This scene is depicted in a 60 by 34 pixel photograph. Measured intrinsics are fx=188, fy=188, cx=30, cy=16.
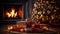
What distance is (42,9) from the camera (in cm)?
777

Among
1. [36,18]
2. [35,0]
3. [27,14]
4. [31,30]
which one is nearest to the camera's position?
[31,30]

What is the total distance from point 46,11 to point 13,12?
1.91 metres

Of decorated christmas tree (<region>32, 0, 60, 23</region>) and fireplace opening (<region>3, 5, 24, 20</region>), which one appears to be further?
fireplace opening (<region>3, 5, 24, 20</region>)

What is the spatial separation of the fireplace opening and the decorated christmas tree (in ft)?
4.13

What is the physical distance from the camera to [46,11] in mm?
7762

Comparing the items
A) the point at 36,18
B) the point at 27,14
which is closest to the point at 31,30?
the point at 36,18

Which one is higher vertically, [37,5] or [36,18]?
[37,5]

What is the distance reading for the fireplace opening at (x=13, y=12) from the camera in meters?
8.98

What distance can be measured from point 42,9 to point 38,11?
0.18 m

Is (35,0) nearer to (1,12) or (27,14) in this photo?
(27,14)

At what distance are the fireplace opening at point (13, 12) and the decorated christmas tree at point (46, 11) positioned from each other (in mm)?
1258

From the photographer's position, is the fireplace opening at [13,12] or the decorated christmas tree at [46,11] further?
the fireplace opening at [13,12]

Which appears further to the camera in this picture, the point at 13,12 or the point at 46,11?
the point at 13,12

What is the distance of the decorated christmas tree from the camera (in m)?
7.67
